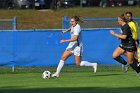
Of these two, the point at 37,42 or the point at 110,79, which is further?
the point at 37,42

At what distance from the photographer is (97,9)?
155ft

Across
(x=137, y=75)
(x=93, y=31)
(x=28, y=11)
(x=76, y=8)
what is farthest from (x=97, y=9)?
(x=137, y=75)

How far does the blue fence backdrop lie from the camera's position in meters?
21.8

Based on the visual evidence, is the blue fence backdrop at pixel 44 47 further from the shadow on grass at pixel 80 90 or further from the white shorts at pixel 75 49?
the shadow on grass at pixel 80 90

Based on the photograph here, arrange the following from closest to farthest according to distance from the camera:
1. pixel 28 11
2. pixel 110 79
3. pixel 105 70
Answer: pixel 110 79 < pixel 105 70 < pixel 28 11

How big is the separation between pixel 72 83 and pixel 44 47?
557 centimetres

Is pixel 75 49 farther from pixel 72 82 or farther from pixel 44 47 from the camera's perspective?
pixel 44 47

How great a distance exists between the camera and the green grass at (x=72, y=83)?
14859 millimetres

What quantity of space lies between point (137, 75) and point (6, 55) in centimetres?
507

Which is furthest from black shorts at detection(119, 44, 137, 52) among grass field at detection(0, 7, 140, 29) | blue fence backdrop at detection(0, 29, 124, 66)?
grass field at detection(0, 7, 140, 29)

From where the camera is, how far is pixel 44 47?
72.3ft

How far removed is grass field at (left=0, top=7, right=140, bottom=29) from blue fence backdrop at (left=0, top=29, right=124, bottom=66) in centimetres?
1608

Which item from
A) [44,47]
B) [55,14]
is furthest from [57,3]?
[44,47]

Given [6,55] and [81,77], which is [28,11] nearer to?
[6,55]
